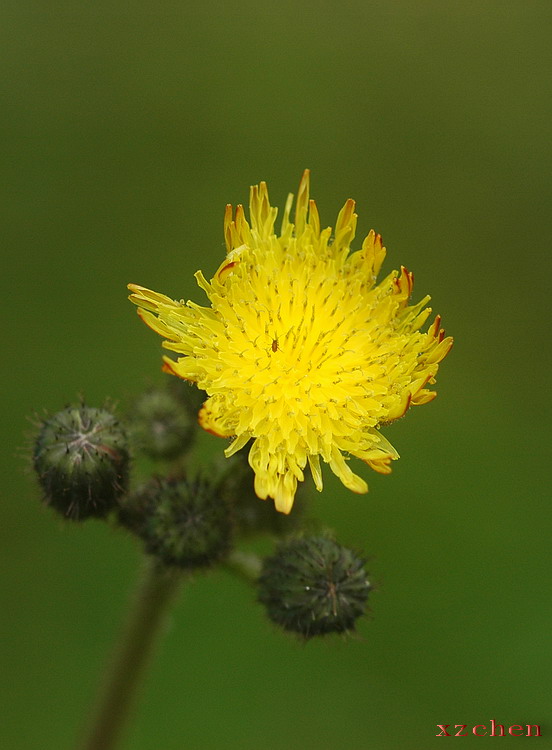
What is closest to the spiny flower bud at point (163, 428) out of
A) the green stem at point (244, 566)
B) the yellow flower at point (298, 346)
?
the green stem at point (244, 566)

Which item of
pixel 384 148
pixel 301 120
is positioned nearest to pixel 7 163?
pixel 301 120

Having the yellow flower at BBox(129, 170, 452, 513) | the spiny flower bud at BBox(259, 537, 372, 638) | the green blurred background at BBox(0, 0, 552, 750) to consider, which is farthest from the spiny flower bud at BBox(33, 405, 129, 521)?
the green blurred background at BBox(0, 0, 552, 750)

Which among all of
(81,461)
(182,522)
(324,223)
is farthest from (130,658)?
(324,223)

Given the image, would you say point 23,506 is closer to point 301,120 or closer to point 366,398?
point 366,398

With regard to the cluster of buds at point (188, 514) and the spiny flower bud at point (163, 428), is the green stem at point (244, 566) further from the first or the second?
the spiny flower bud at point (163, 428)

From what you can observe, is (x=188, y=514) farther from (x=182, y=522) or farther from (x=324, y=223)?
(x=324, y=223)

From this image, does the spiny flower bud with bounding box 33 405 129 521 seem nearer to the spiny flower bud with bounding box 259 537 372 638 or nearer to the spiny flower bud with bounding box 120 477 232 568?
the spiny flower bud with bounding box 120 477 232 568

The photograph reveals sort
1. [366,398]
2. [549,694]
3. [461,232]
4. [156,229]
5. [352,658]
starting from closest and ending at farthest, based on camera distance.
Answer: [366,398] → [549,694] → [352,658] → [156,229] → [461,232]
